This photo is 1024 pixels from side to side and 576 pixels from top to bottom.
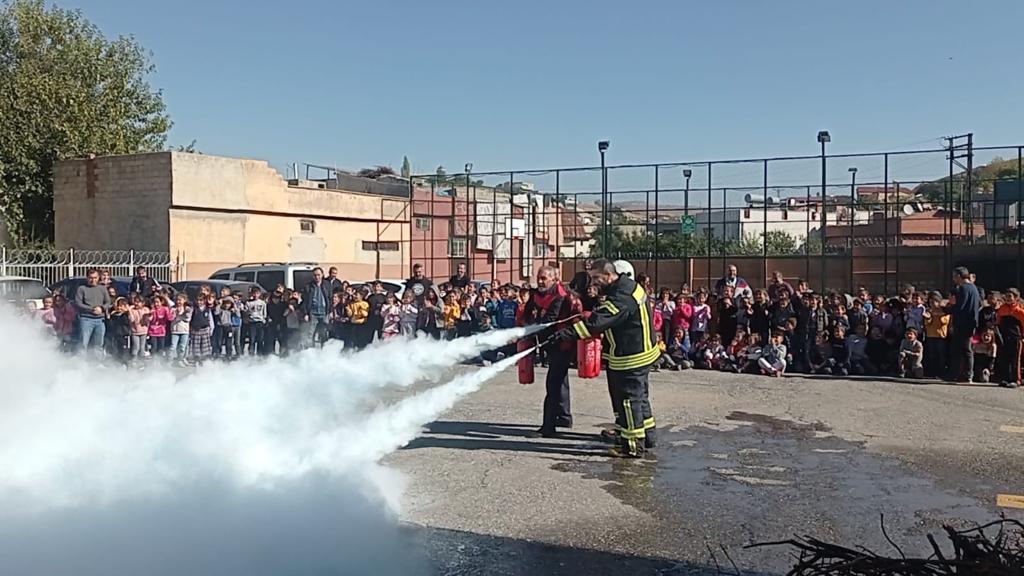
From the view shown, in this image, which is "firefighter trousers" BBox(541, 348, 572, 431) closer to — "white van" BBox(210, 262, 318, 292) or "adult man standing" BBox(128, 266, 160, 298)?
"adult man standing" BBox(128, 266, 160, 298)

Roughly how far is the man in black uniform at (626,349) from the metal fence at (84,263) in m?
16.2

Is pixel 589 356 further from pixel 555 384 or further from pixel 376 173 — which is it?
pixel 376 173

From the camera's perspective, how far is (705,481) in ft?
26.7

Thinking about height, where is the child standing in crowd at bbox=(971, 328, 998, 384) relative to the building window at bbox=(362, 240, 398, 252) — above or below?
below

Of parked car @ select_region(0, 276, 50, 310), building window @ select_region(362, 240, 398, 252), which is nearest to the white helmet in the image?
parked car @ select_region(0, 276, 50, 310)

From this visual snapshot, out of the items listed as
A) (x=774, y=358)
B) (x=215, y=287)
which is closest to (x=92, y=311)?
(x=215, y=287)

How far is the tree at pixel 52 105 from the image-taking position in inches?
1286

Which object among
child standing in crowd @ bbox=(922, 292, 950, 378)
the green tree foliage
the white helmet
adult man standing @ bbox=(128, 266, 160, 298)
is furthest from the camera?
the green tree foliage

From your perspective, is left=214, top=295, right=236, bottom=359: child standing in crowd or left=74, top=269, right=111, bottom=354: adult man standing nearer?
left=74, top=269, right=111, bottom=354: adult man standing

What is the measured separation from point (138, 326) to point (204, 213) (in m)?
13.7

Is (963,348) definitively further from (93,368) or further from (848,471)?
(93,368)

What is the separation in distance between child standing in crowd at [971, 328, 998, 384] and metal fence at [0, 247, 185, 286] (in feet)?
62.7

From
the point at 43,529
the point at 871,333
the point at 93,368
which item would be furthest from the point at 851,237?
the point at 43,529

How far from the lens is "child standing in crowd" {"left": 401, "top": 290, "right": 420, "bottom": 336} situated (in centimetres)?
1593
